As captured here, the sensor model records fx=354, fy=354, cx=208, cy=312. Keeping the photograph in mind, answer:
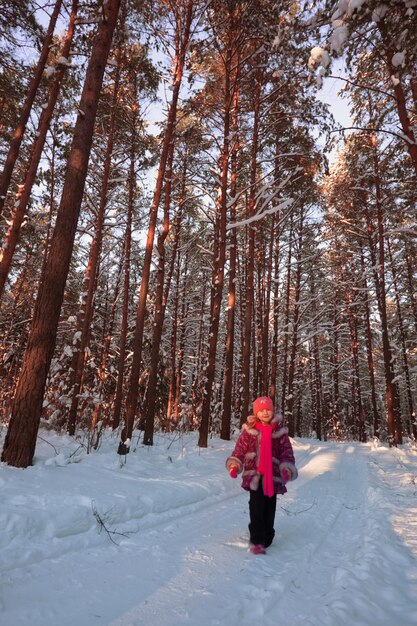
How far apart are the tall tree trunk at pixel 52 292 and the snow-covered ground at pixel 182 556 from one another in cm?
56

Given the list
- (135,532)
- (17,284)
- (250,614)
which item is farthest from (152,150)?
(250,614)

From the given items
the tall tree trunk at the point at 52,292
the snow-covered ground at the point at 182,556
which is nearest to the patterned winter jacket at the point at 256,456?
the snow-covered ground at the point at 182,556

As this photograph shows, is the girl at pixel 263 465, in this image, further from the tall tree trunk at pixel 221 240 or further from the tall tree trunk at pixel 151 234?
the tall tree trunk at pixel 221 240

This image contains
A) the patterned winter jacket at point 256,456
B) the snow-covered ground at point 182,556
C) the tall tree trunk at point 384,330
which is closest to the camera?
the snow-covered ground at point 182,556

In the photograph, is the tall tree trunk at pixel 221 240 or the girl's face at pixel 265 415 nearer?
the girl's face at pixel 265 415

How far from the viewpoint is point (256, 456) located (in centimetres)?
391

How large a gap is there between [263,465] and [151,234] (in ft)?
21.8

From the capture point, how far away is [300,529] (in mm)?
4293

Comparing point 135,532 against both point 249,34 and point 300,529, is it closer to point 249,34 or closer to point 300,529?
point 300,529

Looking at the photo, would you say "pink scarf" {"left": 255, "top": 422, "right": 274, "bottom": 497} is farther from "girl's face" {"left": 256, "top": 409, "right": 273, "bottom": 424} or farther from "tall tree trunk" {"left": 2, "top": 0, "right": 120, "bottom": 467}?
"tall tree trunk" {"left": 2, "top": 0, "right": 120, "bottom": 467}

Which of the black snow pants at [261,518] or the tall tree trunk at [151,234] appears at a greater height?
the tall tree trunk at [151,234]

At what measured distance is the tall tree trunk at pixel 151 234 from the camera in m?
8.12

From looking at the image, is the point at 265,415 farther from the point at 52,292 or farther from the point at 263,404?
the point at 52,292

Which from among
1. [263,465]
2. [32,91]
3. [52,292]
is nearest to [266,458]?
[263,465]
